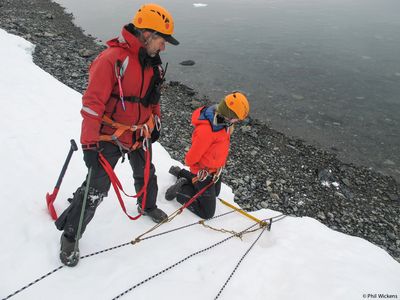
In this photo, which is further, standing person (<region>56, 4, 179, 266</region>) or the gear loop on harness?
the gear loop on harness

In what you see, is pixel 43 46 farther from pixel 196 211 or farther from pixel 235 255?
pixel 235 255

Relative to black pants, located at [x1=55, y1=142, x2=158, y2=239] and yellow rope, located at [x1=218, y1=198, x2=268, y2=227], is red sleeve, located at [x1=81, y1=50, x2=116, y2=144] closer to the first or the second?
black pants, located at [x1=55, y1=142, x2=158, y2=239]

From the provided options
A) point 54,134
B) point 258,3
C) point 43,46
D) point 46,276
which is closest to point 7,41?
point 43,46

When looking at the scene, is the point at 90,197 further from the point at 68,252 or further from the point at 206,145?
the point at 206,145

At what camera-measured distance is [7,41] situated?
39.5 ft

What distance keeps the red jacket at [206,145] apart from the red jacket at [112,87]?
1257 mm

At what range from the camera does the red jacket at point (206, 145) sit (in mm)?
4789

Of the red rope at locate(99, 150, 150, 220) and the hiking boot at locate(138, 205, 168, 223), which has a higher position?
the red rope at locate(99, 150, 150, 220)

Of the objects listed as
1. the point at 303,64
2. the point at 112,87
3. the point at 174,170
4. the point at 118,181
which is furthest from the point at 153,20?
the point at 303,64

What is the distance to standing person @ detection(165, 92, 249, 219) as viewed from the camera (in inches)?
183

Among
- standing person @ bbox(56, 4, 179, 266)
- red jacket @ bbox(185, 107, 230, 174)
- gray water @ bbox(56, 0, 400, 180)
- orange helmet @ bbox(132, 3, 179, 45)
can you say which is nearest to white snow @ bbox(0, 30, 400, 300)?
standing person @ bbox(56, 4, 179, 266)

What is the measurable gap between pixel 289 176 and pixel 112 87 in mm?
6548

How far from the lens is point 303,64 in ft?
56.2

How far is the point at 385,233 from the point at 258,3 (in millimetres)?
29027
